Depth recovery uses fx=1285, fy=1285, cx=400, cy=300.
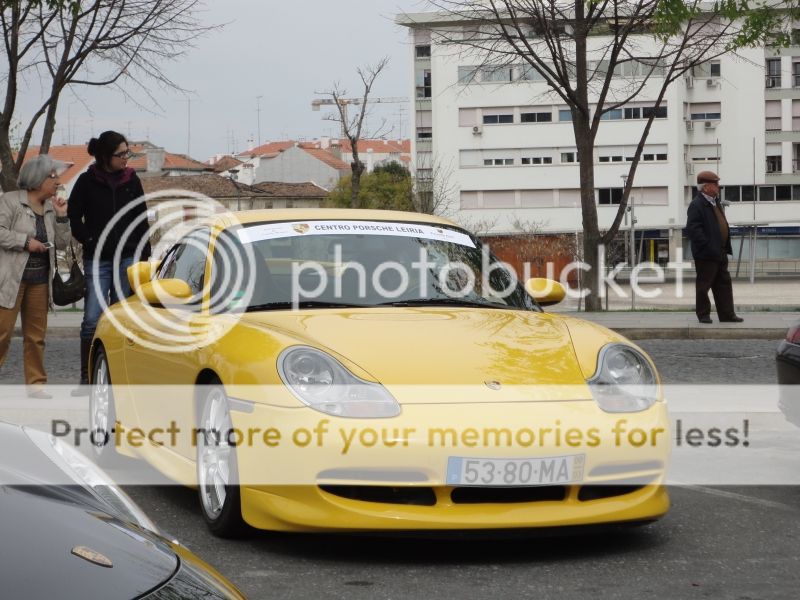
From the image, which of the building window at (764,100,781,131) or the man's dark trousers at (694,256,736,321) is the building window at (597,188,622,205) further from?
the man's dark trousers at (694,256,736,321)

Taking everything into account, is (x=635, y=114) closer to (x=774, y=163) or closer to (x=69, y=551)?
(x=774, y=163)

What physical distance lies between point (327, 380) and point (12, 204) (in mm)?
5257

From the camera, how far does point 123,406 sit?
636 cm

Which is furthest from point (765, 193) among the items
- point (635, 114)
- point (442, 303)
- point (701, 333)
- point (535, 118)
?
point (442, 303)

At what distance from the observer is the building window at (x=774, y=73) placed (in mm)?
80975

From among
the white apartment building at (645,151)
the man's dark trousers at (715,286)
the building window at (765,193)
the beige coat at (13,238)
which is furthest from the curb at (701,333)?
the building window at (765,193)

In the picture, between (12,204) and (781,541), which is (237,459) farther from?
(12,204)

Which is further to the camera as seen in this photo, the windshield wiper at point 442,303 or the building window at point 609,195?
the building window at point 609,195

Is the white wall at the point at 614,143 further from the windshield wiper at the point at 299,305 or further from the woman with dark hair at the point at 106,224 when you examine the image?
the windshield wiper at the point at 299,305

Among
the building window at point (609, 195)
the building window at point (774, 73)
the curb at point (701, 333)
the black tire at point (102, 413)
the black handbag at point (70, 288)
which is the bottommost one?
the curb at point (701, 333)

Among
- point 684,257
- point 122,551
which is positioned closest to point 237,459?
point 122,551

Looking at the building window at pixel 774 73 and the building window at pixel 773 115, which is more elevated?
the building window at pixel 774 73

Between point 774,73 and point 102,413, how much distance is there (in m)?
80.1

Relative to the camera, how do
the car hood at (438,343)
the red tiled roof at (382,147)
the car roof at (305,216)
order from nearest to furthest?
the car hood at (438,343) → the car roof at (305,216) → the red tiled roof at (382,147)
